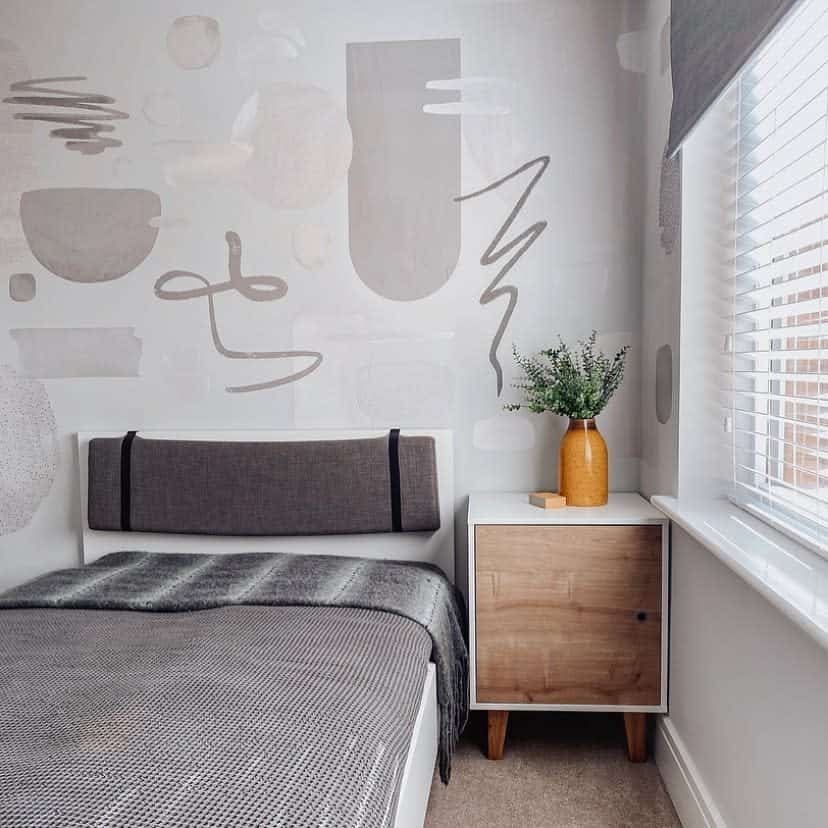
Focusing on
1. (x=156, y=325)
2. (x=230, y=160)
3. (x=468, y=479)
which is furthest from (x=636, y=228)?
(x=156, y=325)

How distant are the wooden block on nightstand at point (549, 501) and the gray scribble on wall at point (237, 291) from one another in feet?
2.62

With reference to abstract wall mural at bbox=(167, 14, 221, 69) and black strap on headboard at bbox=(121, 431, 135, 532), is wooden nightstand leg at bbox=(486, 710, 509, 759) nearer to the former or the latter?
black strap on headboard at bbox=(121, 431, 135, 532)

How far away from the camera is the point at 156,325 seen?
2646mm

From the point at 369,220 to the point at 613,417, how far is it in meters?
0.97

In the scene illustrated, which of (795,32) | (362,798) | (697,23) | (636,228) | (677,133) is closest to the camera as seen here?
(362,798)

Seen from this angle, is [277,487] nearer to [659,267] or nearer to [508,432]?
[508,432]

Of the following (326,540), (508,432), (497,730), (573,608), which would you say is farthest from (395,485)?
(497,730)

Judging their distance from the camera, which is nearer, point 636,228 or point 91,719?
point 91,719

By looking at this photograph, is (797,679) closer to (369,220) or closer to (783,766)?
(783,766)

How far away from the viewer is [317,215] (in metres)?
2.59

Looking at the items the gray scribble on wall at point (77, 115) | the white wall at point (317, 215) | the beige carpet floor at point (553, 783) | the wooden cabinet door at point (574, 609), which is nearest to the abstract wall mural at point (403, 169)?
the white wall at point (317, 215)

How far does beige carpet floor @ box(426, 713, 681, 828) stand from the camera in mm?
2018

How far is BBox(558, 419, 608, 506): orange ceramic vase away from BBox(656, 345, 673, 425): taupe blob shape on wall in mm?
189

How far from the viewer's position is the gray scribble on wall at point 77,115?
262 cm
